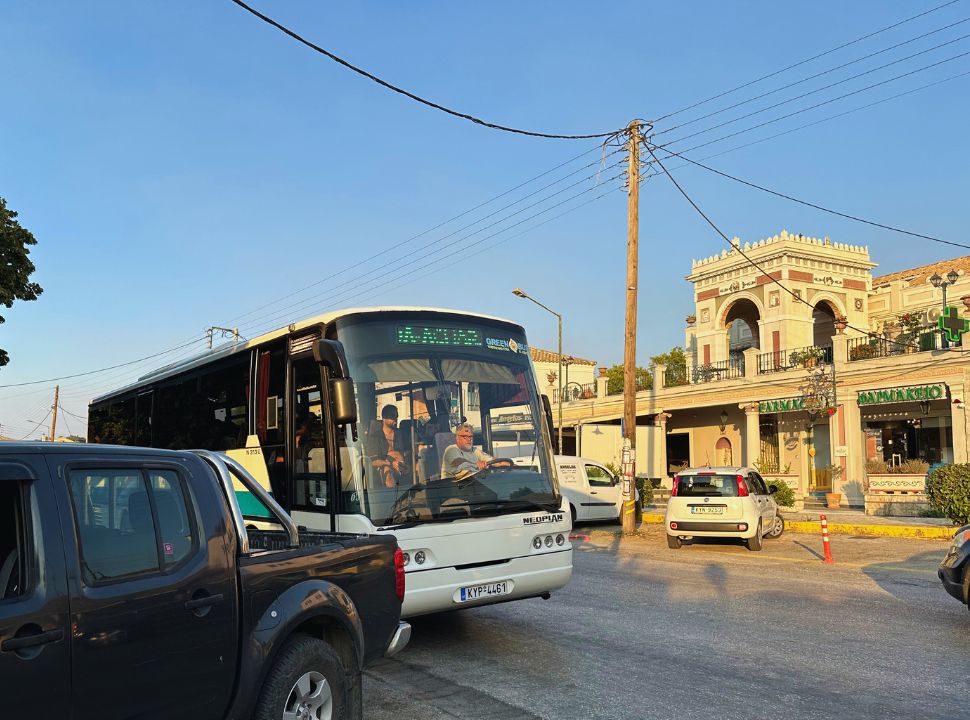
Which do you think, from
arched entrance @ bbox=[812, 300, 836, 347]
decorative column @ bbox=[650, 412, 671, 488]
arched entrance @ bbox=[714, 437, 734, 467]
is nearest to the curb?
decorative column @ bbox=[650, 412, 671, 488]

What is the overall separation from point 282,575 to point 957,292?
1483 inches

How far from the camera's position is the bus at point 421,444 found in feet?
24.1

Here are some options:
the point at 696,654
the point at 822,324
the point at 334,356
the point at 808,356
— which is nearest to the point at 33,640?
the point at 334,356

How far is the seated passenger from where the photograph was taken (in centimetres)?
770

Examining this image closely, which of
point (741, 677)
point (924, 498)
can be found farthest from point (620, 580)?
point (924, 498)

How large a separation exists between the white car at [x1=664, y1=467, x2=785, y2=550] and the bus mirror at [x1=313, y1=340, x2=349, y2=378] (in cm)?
1075

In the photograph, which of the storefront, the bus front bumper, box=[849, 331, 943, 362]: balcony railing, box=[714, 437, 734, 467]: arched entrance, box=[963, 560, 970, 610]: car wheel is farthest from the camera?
box=[714, 437, 734, 467]: arched entrance

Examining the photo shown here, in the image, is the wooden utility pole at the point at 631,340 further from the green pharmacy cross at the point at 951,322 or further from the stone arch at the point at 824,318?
the stone arch at the point at 824,318

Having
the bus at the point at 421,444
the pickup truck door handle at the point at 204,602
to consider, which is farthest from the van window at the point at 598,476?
the pickup truck door handle at the point at 204,602

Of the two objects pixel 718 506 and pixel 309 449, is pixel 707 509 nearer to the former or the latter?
pixel 718 506

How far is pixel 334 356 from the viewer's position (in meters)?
7.36

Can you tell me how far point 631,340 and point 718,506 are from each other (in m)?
6.31

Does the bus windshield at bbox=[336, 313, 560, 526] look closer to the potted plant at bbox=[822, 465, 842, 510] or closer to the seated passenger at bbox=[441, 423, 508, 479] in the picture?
the seated passenger at bbox=[441, 423, 508, 479]

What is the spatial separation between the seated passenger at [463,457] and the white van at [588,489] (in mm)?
13954
